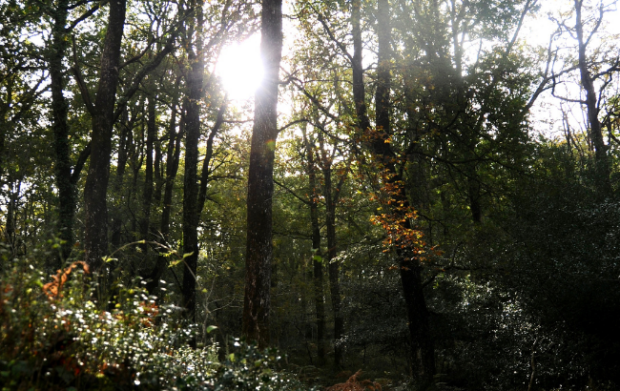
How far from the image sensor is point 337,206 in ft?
39.1

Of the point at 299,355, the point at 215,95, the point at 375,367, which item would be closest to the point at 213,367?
the point at 215,95

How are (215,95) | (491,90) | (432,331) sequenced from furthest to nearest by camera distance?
(215,95)
(432,331)
(491,90)

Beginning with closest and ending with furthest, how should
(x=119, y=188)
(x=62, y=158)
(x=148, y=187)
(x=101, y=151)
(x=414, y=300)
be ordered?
(x=101, y=151) → (x=414, y=300) → (x=62, y=158) → (x=119, y=188) → (x=148, y=187)

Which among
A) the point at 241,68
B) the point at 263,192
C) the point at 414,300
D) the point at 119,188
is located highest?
the point at 241,68

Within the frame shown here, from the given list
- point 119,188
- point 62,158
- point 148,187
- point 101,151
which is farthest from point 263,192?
point 148,187

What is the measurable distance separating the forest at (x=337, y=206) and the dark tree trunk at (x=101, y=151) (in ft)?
0.11

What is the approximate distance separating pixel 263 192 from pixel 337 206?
16.8ft

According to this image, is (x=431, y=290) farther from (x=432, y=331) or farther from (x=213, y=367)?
(x=213, y=367)

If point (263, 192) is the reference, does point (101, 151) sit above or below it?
above

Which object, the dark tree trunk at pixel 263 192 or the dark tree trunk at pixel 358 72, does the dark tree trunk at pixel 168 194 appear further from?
the dark tree trunk at pixel 263 192

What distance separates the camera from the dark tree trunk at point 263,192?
21.8ft

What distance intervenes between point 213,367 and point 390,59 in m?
9.22

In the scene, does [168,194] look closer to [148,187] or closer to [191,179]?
[148,187]

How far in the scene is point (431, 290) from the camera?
13969 millimetres
